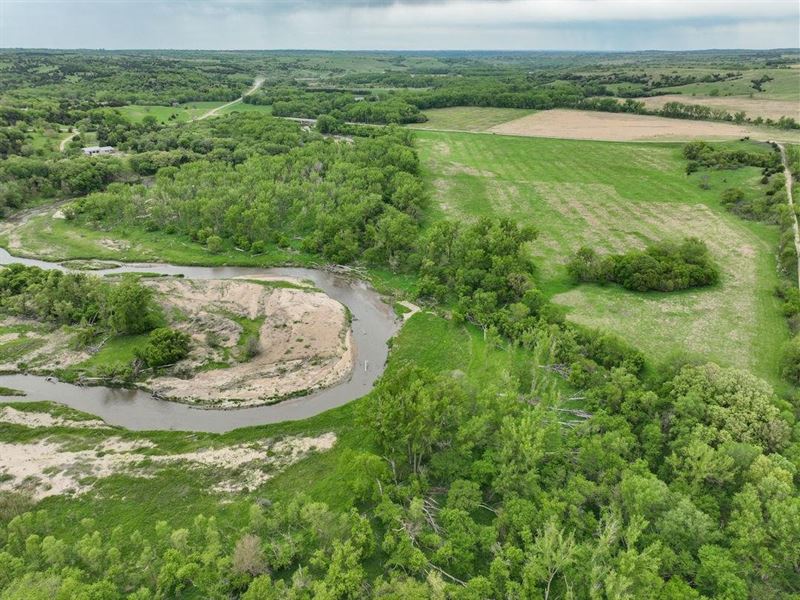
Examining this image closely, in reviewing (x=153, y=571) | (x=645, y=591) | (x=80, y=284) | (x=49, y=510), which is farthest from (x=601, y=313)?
(x=80, y=284)

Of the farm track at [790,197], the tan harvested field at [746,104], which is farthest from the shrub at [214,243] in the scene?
the tan harvested field at [746,104]

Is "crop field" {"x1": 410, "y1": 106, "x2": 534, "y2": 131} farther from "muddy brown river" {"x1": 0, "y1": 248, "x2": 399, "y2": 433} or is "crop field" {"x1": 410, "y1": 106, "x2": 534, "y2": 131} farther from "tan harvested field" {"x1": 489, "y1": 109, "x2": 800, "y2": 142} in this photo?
"muddy brown river" {"x1": 0, "y1": 248, "x2": 399, "y2": 433}

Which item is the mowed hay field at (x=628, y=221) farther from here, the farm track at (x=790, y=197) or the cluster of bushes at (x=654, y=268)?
the farm track at (x=790, y=197)

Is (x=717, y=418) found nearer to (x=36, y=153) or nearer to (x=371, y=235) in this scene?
(x=371, y=235)

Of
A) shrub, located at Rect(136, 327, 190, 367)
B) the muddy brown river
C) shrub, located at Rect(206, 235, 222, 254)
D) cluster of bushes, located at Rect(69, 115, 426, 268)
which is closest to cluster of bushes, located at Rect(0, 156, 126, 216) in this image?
cluster of bushes, located at Rect(69, 115, 426, 268)

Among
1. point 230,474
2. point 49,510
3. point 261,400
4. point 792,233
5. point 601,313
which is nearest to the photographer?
point 49,510

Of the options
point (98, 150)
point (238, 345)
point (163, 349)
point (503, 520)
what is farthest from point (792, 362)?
point (98, 150)

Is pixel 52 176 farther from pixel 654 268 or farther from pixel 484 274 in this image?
pixel 654 268
